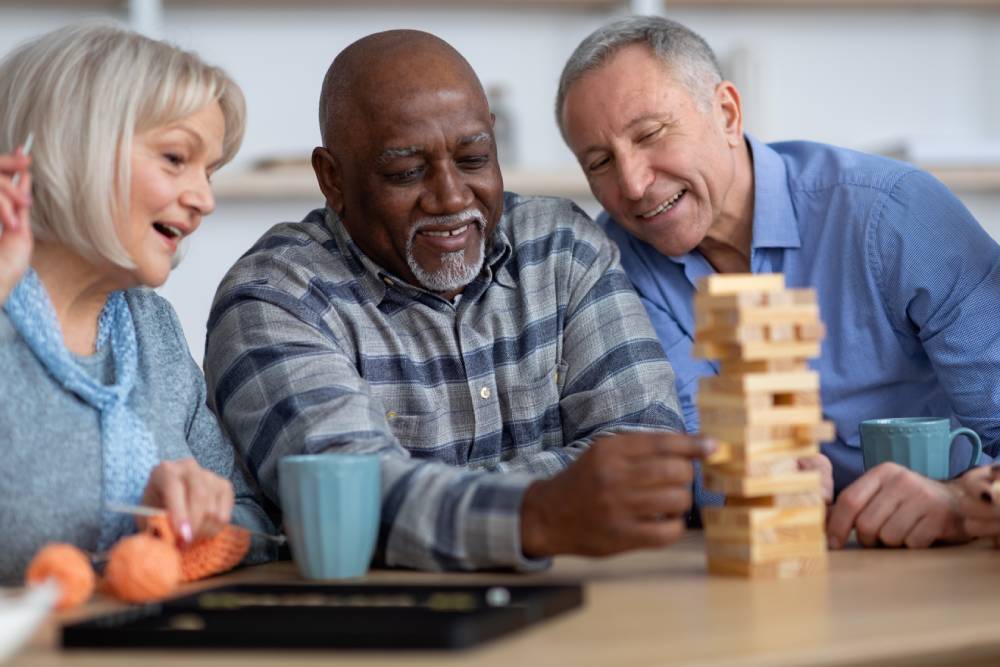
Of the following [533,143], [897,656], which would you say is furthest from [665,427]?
[533,143]

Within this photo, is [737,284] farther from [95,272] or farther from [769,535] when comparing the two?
[95,272]

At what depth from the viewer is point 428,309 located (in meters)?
1.82

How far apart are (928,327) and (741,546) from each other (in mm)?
848

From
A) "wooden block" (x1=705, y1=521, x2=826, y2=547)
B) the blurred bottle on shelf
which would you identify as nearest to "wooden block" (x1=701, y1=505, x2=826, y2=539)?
"wooden block" (x1=705, y1=521, x2=826, y2=547)

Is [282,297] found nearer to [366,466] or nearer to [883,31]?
[366,466]

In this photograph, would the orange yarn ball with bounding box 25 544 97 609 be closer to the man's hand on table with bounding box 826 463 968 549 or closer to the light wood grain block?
the light wood grain block

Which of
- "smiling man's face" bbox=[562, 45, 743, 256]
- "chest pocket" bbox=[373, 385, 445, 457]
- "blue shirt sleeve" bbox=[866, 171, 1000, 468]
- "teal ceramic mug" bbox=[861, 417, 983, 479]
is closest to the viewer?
"teal ceramic mug" bbox=[861, 417, 983, 479]

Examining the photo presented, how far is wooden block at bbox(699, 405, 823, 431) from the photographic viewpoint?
4.11 feet

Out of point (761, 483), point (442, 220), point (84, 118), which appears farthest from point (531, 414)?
point (84, 118)

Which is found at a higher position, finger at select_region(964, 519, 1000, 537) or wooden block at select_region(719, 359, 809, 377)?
wooden block at select_region(719, 359, 809, 377)

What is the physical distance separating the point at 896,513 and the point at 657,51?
95 cm

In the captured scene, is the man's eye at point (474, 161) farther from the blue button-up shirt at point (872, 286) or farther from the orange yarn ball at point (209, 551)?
the orange yarn ball at point (209, 551)

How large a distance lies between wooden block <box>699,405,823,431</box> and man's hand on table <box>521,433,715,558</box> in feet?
0.13

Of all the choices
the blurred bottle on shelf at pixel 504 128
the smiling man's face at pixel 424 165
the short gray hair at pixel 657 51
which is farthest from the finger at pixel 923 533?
the blurred bottle on shelf at pixel 504 128
